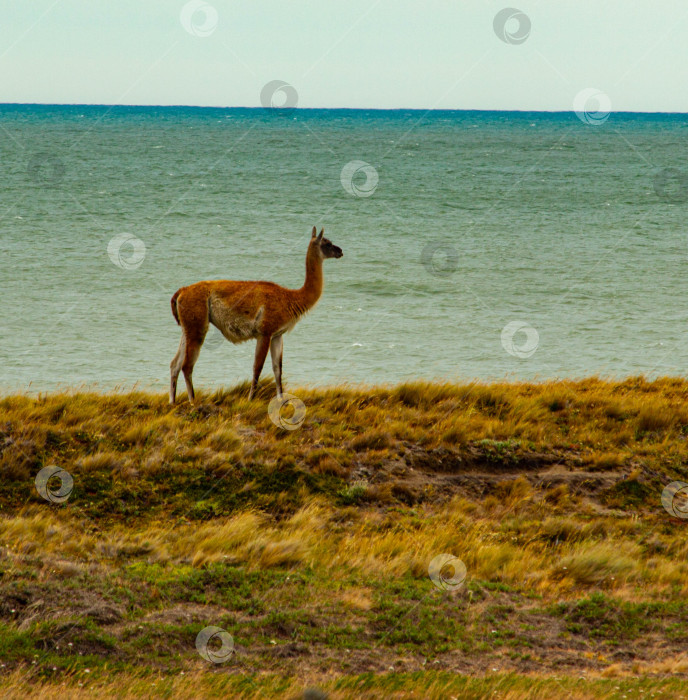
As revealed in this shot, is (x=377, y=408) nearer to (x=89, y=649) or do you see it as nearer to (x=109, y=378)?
(x=89, y=649)

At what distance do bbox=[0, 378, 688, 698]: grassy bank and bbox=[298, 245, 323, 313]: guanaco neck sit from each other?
1.61 meters

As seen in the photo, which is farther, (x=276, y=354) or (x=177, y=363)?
(x=276, y=354)

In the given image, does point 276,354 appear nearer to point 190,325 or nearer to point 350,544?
point 190,325

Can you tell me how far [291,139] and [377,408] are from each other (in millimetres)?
111342

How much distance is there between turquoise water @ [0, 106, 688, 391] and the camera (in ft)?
66.5

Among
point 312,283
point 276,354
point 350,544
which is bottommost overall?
point 350,544

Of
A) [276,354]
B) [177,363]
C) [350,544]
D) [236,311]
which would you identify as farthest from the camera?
[276,354]

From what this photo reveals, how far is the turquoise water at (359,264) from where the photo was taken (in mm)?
20266

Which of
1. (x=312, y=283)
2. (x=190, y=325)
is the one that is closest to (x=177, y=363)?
(x=190, y=325)

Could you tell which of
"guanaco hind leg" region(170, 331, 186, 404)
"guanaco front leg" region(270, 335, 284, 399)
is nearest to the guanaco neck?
"guanaco front leg" region(270, 335, 284, 399)

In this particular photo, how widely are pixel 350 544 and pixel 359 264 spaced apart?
26003mm

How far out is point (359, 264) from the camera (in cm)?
3441

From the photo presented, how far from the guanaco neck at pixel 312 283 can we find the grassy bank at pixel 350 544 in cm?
161

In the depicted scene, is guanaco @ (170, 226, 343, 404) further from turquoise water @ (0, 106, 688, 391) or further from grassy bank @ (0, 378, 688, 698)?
turquoise water @ (0, 106, 688, 391)
